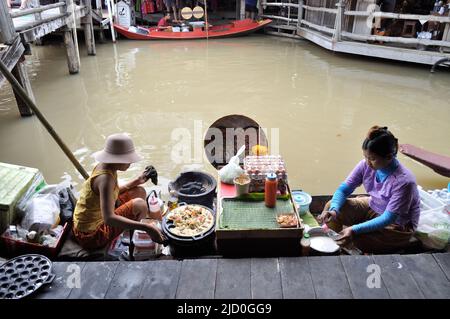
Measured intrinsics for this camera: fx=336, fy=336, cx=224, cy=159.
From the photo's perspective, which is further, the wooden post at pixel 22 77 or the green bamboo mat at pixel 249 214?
the wooden post at pixel 22 77

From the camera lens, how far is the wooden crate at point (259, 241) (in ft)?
7.98

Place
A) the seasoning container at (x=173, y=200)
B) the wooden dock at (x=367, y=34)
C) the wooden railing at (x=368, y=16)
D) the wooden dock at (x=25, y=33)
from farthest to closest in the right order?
1. the wooden dock at (x=367, y=34)
2. the wooden railing at (x=368, y=16)
3. the wooden dock at (x=25, y=33)
4. the seasoning container at (x=173, y=200)

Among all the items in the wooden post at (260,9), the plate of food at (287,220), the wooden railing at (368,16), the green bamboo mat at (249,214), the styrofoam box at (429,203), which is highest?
the wooden post at (260,9)

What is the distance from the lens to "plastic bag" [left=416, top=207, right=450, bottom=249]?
287 cm

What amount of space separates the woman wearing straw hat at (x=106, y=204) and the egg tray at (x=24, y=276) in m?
0.52

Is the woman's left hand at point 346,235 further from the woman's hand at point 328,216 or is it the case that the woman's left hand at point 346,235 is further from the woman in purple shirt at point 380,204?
the woman's hand at point 328,216

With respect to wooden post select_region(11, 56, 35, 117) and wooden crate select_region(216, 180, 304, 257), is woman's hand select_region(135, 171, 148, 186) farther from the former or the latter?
wooden post select_region(11, 56, 35, 117)

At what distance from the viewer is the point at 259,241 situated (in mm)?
2494

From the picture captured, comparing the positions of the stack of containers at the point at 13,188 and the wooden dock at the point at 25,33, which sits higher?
the wooden dock at the point at 25,33

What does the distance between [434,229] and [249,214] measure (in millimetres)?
1657

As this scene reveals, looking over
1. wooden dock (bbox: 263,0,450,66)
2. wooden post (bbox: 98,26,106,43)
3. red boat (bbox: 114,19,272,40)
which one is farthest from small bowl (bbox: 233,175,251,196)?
wooden post (bbox: 98,26,106,43)

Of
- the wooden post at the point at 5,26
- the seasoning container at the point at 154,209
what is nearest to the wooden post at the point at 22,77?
the wooden post at the point at 5,26
